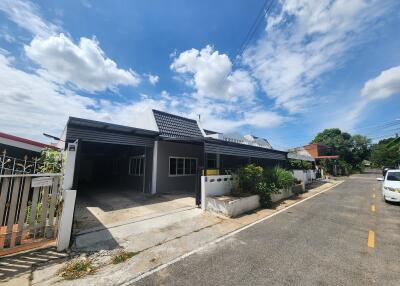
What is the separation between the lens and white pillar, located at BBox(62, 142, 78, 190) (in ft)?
16.6

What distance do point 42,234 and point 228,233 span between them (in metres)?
4.87

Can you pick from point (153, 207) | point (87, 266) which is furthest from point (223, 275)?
point (153, 207)

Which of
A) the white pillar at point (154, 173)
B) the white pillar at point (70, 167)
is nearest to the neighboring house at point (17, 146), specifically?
the white pillar at point (70, 167)

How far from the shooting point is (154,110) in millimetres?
13664

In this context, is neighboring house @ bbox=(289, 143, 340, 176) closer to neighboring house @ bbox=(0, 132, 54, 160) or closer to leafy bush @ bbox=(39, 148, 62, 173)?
leafy bush @ bbox=(39, 148, 62, 173)

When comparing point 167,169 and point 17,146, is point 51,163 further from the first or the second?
point 167,169

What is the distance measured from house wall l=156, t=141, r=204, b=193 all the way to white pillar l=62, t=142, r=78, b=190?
681 centimetres

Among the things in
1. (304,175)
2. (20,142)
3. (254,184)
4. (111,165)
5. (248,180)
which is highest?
(20,142)

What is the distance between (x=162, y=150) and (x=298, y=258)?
9279 mm

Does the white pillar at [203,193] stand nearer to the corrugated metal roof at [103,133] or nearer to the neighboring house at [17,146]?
the corrugated metal roof at [103,133]

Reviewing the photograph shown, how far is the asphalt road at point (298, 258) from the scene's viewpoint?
3.64 meters

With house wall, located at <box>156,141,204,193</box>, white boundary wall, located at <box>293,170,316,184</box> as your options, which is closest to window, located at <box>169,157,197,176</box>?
house wall, located at <box>156,141,204,193</box>

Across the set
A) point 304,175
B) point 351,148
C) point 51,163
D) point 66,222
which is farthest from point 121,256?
point 351,148

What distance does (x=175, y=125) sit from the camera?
14258 mm
